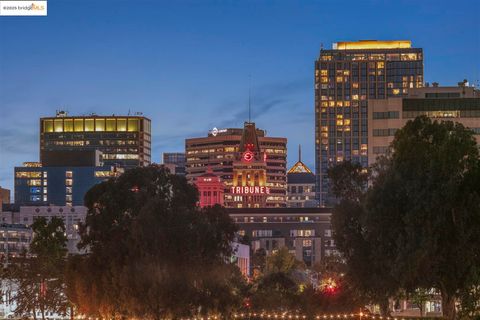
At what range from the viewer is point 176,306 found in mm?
67875

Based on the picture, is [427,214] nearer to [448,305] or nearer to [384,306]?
[448,305]

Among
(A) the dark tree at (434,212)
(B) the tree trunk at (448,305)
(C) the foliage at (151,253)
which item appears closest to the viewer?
(A) the dark tree at (434,212)

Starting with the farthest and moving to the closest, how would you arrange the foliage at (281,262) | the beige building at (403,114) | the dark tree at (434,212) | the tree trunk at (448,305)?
the beige building at (403,114), the foliage at (281,262), the tree trunk at (448,305), the dark tree at (434,212)

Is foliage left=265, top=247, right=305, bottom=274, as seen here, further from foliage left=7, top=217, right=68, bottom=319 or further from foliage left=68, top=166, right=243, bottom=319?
foliage left=68, top=166, right=243, bottom=319

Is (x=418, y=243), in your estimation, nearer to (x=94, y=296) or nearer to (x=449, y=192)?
(x=449, y=192)

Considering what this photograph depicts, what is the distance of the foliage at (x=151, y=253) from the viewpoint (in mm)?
67500

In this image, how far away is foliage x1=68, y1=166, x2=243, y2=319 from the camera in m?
67.5

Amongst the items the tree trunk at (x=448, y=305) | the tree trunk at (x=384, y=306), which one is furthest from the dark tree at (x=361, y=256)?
the tree trunk at (x=448, y=305)

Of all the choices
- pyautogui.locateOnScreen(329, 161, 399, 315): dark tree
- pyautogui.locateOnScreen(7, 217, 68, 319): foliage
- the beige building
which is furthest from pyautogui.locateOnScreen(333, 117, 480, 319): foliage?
the beige building

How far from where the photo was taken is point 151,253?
225 ft

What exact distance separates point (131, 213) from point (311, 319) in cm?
2037

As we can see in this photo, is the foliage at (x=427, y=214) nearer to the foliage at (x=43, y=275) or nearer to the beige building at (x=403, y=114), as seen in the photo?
the foliage at (x=43, y=275)

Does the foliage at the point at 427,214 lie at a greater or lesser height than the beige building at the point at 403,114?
lesser

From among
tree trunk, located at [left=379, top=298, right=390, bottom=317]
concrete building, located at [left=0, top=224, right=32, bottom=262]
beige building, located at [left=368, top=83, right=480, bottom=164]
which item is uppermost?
beige building, located at [left=368, top=83, right=480, bottom=164]
